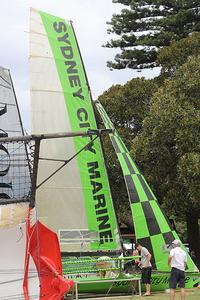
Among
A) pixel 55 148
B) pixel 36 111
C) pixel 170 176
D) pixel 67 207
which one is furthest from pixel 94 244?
pixel 170 176

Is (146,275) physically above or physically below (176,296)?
above

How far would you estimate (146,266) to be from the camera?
51.9ft

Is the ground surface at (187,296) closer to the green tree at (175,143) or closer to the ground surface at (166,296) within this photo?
the ground surface at (166,296)

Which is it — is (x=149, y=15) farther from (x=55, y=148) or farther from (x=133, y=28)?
(x=55, y=148)

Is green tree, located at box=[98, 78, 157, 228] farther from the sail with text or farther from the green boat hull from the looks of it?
the green boat hull

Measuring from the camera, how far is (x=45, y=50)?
18.0 m

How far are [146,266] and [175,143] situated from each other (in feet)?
28.1

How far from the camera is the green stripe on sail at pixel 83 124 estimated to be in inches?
661

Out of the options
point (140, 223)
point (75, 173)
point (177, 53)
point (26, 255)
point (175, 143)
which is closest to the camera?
point (26, 255)

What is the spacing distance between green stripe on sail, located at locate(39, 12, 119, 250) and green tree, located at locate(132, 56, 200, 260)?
5153mm

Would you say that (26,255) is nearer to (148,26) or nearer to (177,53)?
(177,53)

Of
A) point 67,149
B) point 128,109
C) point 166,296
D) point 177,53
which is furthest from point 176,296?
point 128,109

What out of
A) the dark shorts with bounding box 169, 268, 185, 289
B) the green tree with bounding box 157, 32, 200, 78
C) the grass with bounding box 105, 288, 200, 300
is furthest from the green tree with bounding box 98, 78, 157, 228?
the dark shorts with bounding box 169, 268, 185, 289

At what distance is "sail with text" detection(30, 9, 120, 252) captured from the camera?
16859 mm
